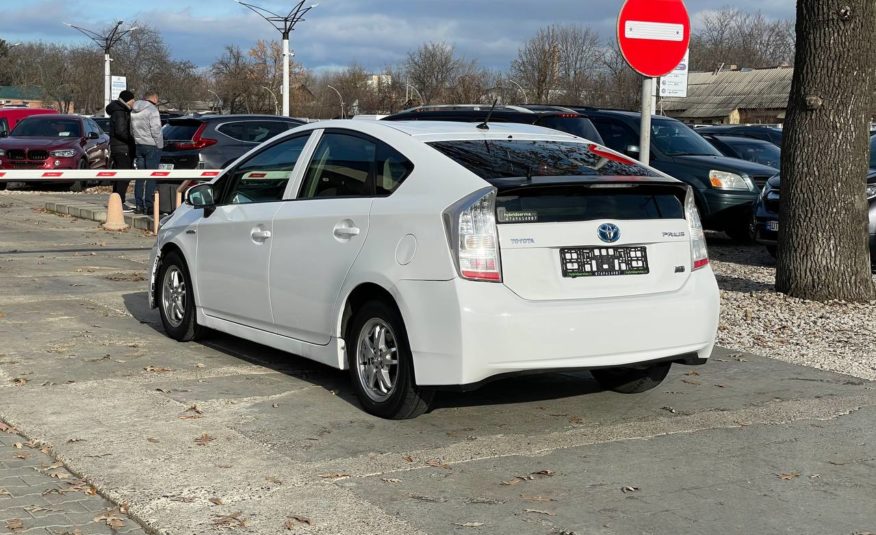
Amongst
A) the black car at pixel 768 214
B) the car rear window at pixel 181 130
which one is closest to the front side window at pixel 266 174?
the black car at pixel 768 214

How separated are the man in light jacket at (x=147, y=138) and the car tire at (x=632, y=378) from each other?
12.5 metres

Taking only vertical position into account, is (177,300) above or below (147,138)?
below

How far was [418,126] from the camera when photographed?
6.98m

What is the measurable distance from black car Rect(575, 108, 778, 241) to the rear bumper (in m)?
9.29

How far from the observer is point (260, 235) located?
7.36 m

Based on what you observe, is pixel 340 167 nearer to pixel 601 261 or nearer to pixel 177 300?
pixel 601 261

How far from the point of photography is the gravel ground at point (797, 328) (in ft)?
27.2

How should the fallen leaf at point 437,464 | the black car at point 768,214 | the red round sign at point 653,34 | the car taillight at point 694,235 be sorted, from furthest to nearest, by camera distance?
the black car at point 768,214, the red round sign at point 653,34, the car taillight at point 694,235, the fallen leaf at point 437,464

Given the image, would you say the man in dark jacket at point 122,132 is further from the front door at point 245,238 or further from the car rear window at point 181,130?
the front door at point 245,238

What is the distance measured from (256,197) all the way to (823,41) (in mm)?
5546

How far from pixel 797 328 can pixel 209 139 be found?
11699 millimetres

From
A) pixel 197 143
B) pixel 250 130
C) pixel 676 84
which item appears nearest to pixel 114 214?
pixel 197 143

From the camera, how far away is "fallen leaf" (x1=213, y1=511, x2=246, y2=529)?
458 centimetres

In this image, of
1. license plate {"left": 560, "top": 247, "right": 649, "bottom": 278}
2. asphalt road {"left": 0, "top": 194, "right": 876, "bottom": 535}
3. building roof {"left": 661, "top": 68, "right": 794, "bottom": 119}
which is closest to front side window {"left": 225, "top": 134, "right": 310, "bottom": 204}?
asphalt road {"left": 0, "top": 194, "right": 876, "bottom": 535}
